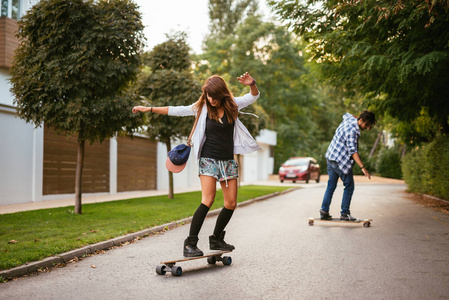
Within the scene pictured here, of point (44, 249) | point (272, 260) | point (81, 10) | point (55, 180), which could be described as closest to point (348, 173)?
point (272, 260)

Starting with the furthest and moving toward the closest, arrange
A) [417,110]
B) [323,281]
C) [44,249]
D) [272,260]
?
[417,110], [44,249], [272,260], [323,281]

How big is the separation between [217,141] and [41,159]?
11.0 m

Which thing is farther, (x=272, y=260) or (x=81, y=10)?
(x=81, y=10)

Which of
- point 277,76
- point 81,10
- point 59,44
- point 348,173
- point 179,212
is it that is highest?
point 277,76

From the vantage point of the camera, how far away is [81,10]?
9.75 m

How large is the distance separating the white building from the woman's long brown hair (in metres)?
6.47

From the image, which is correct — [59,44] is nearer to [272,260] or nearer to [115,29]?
[115,29]

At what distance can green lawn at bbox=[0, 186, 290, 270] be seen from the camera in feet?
19.3

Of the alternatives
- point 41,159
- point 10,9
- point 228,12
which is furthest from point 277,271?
point 228,12

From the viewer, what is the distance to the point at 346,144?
26.8ft

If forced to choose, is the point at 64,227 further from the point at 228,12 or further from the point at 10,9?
the point at 228,12

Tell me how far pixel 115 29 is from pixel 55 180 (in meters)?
7.12

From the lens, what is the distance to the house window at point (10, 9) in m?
14.0

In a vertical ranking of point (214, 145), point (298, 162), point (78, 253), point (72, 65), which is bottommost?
point (78, 253)
